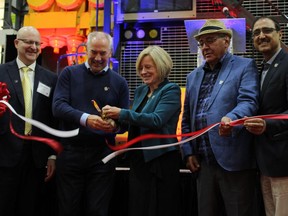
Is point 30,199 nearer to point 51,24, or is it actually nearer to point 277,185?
point 277,185

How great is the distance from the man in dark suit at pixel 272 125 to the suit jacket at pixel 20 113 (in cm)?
152

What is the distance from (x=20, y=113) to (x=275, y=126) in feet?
5.83

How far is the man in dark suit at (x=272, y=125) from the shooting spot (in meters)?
2.17

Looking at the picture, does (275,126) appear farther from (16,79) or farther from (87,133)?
(16,79)

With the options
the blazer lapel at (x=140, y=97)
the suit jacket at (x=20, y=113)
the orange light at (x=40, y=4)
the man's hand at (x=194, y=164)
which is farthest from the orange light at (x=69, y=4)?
the man's hand at (x=194, y=164)

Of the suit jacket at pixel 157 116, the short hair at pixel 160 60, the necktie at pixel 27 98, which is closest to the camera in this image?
the suit jacket at pixel 157 116

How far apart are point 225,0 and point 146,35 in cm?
102

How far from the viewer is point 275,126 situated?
2.16 metres

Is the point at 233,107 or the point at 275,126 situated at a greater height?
the point at 233,107

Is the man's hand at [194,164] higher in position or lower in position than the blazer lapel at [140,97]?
lower

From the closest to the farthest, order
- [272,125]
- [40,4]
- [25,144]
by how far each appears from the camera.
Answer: [272,125] → [25,144] → [40,4]

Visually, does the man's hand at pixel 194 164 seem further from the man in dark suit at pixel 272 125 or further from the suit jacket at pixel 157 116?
the man in dark suit at pixel 272 125

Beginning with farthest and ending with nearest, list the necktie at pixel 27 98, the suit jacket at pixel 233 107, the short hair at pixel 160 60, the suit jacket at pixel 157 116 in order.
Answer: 1. the necktie at pixel 27 98
2. the short hair at pixel 160 60
3. the suit jacket at pixel 157 116
4. the suit jacket at pixel 233 107

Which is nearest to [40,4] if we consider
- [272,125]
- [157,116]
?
[157,116]
